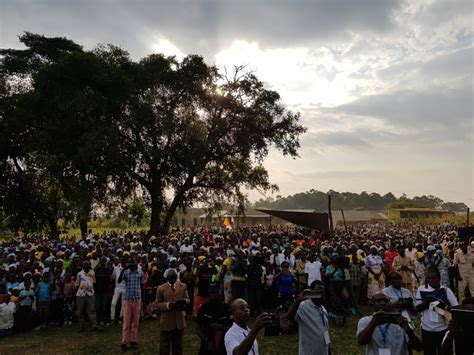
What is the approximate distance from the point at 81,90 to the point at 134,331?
19.9 m

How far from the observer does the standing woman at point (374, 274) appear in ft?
39.5

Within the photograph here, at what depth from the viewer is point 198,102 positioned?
29703mm

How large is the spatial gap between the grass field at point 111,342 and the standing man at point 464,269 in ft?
8.57

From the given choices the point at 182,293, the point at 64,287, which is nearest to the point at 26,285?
the point at 64,287

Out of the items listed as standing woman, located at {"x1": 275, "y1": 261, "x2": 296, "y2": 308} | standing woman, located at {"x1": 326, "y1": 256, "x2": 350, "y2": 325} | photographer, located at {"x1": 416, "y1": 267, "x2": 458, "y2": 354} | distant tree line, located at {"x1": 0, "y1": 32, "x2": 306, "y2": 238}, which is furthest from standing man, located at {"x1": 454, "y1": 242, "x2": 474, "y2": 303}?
distant tree line, located at {"x1": 0, "y1": 32, "x2": 306, "y2": 238}

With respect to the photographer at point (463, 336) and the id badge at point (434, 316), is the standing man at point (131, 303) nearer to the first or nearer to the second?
the id badge at point (434, 316)

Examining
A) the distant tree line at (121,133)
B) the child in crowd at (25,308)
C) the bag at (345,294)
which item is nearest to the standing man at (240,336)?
the bag at (345,294)

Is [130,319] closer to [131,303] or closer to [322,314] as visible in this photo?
[131,303]

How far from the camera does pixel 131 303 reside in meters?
8.46

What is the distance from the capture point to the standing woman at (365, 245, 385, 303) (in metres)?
12.0

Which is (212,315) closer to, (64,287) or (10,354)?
(10,354)

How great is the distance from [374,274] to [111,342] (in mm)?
7058

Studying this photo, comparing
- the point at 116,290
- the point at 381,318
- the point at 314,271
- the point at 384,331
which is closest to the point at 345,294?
the point at 314,271

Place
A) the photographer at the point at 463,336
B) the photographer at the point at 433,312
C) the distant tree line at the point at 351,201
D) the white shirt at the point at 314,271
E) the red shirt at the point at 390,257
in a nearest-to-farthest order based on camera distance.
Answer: the photographer at the point at 463,336, the photographer at the point at 433,312, the white shirt at the point at 314,271, the red shirt at the point at 390,257, the distant tree line at the point at 351,201
